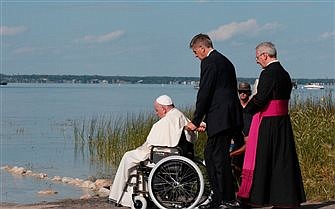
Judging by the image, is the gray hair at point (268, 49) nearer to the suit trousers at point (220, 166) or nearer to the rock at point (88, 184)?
the suit trousers at point (220, 166)

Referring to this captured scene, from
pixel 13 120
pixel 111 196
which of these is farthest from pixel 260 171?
pixel 13 120

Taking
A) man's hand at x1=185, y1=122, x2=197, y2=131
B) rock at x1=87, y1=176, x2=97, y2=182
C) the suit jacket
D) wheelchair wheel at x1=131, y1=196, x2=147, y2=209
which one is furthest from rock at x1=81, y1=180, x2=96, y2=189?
the suit jacket

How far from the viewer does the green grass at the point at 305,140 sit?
1130 cm

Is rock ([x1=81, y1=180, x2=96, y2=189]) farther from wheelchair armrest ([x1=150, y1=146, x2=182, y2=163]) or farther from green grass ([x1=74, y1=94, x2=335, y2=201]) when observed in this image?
wheelchair armrest ([x1=150, y1=146, x2=182, y2=163])

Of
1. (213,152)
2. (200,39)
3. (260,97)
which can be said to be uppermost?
(200,39)

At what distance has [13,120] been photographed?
34.9m

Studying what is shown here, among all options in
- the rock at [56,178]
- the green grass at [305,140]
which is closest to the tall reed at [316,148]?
the green grass at [305,140]

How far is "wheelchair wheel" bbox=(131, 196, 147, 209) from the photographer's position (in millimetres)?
9085

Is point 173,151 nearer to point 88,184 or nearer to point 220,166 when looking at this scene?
point 220,166

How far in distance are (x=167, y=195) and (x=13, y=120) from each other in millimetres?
26620

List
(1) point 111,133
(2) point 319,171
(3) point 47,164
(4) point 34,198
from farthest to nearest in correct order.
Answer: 1. (3) point 47,164
2. (1) point 111,133
3. (4) point 34,198
4. (2) point 319,171

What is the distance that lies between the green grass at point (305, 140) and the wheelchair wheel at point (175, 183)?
174cm

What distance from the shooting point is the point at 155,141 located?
9125 mm

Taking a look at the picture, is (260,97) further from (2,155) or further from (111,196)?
(2,155)
